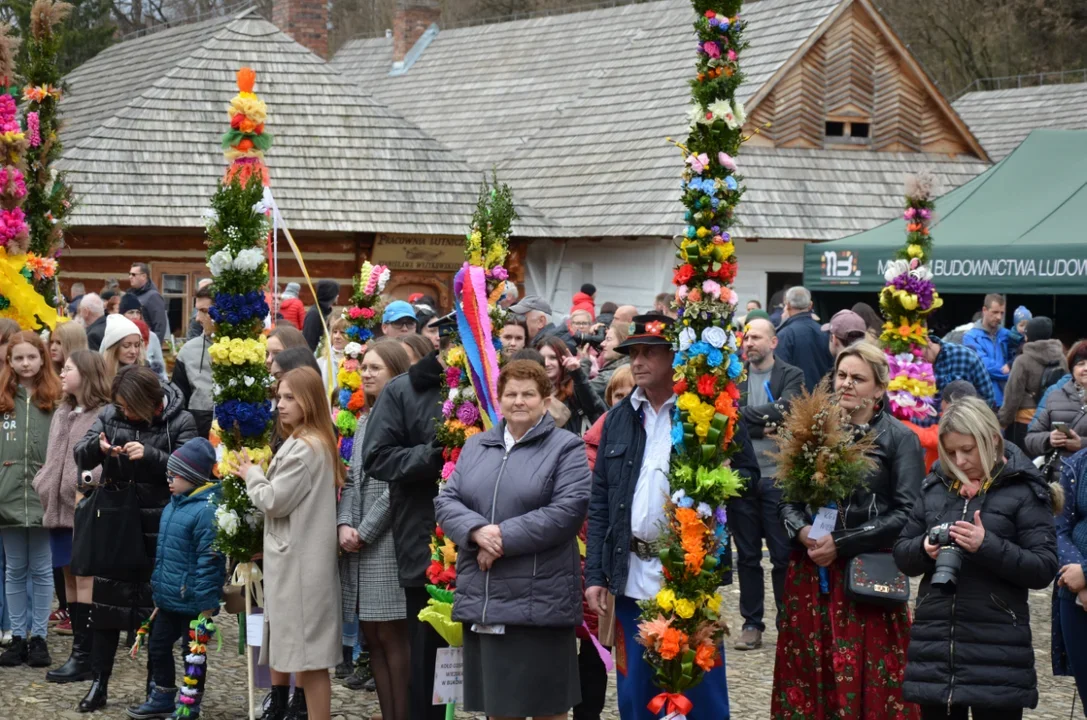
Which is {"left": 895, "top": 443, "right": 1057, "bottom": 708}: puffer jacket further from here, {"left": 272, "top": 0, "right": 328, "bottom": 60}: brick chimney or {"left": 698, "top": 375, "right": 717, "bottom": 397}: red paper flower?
{"left": 272, "top": 0, "right": 328, "bottom": 60}: brick chimney

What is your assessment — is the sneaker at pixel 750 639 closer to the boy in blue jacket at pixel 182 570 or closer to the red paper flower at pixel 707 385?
the boy in blue jacket at pixel 182 570

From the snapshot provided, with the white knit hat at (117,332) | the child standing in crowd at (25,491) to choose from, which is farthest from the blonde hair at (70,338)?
the child standing in crowd at (25,491)

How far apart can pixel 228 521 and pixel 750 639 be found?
3.65m

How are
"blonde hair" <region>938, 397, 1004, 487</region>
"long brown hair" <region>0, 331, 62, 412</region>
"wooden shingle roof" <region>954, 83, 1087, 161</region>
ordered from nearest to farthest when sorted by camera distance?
"blonde hair" <region>938, 397, 1004, 487</region> → "long brown hair" <region>0, 331, 62, 412</region> → "wooden shingle roof" <region>954, 83, 1087, 161</region>

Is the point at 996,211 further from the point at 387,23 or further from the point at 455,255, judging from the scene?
the point at 387,23

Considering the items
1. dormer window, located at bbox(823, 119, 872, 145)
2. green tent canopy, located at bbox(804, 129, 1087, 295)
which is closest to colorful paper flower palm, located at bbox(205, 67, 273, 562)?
green tent canopy, located at bbox(804, 129, 1087, 295)

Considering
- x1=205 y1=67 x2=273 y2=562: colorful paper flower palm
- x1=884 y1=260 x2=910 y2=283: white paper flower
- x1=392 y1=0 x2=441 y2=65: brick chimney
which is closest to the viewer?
x1=205 y1=67 x2=273 y2=562: colorful paper flower palm

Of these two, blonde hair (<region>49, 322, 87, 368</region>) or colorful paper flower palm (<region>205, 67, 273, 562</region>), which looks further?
blonde hair (<region>49, 322, 87, 368</region>)

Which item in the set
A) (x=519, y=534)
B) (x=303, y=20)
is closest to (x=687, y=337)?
(x=519, y=534)

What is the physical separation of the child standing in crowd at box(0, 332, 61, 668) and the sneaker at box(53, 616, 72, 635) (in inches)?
26.0

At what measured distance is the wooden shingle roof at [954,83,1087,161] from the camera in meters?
30.5

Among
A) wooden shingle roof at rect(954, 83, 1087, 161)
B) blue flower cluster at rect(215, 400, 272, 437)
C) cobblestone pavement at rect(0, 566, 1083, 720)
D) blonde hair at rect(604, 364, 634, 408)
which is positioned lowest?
cobblestone pavement at rect(0, 566, 1083, 720)

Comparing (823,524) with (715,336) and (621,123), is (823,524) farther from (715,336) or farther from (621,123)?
(621,123)

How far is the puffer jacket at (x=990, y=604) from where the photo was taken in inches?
217
